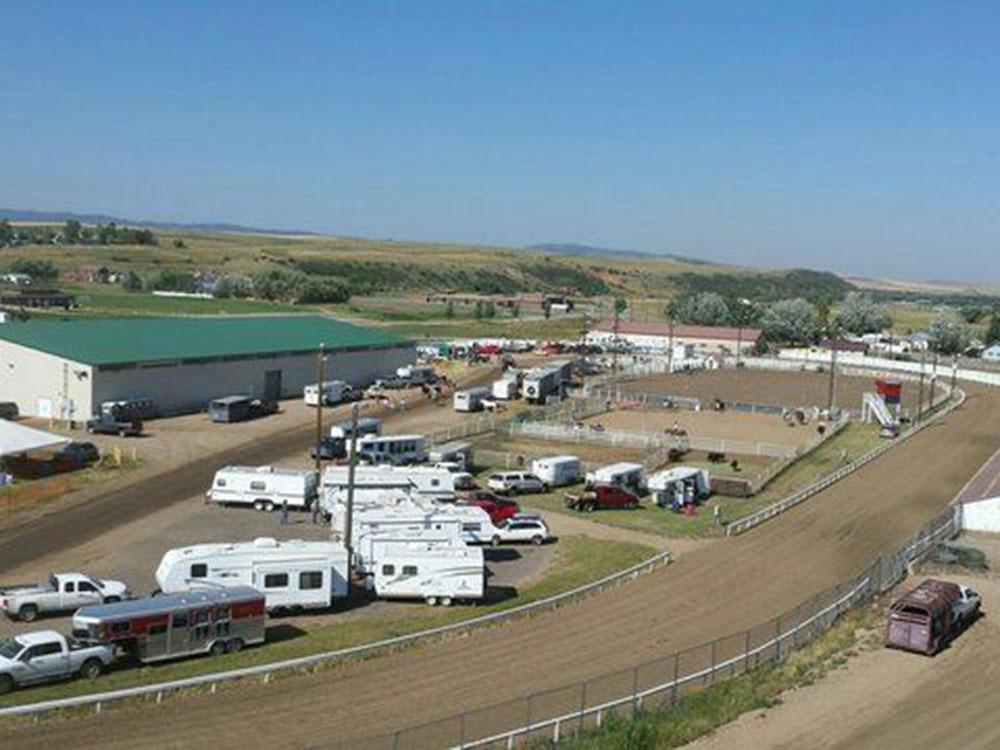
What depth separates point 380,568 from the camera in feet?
91.8

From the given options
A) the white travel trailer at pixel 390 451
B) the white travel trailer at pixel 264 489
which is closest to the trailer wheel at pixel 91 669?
the white travel trailer at pixel 264 489

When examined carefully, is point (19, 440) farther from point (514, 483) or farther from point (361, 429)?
point (514, 483)

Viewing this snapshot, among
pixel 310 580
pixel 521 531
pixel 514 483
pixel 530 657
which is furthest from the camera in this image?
pixel 514 483

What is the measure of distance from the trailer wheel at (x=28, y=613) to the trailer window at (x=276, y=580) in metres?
5.04

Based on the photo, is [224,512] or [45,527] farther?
[224,512]

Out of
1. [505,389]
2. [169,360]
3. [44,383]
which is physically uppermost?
[169,360]

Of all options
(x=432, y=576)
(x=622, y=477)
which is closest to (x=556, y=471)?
(x=622, y=477)

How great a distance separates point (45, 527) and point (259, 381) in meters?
29.7

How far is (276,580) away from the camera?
26.2 meters

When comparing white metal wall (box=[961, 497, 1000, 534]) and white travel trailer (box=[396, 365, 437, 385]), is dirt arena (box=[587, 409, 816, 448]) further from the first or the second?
white metal wall (box=[961, 497, 1000, 534])

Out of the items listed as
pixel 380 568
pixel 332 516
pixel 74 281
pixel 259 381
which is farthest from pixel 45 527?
pixel 74 281

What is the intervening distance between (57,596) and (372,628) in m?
7.11

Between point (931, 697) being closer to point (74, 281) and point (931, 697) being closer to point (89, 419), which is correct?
point (89, 419)

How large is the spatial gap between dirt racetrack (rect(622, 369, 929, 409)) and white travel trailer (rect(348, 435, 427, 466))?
3161 centimetres
